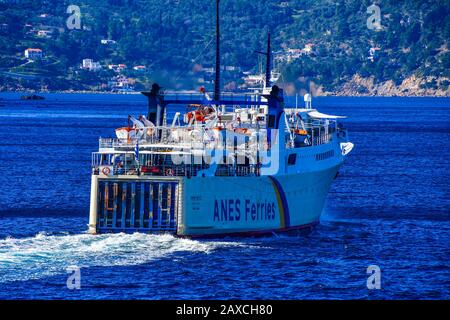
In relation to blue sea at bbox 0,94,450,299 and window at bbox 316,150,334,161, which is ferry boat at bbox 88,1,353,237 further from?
blue sea at bbox 0,94,450,299

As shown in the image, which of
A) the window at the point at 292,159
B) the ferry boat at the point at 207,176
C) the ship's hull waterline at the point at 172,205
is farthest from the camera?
the window at the point at 292,159

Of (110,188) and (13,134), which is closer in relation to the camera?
(110,188)

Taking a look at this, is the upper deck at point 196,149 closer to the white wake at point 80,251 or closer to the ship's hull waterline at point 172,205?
the ship's hull waterline at point 172,205

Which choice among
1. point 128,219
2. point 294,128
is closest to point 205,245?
point 128,219

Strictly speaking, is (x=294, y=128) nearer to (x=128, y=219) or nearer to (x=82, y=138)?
(x=128, y=219)

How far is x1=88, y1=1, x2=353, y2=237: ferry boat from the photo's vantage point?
70.0m

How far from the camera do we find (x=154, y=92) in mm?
79062

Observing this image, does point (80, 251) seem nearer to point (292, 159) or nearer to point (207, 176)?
point (207, 176)

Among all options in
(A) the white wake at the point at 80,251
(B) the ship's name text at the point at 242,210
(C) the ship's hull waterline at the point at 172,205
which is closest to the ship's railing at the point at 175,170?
(C) the ship's hull waterline at the point at 172,205

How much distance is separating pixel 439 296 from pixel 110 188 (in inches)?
775

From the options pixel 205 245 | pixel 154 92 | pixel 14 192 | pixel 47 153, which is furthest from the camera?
pixel 47 153

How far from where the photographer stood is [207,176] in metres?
70.6

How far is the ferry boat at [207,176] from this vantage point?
7000 cm

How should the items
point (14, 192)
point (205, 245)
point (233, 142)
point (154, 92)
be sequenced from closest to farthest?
point (205, 245) → point (233, 142) → point (154, 92) → point (14, 192)
